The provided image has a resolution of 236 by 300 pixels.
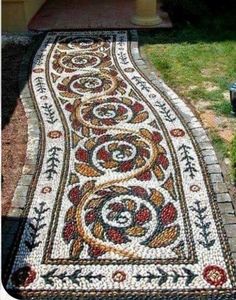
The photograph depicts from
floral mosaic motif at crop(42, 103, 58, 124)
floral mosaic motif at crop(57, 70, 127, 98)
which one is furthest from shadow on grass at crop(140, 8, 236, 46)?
floral mosaic motif at crop(42, 103, 58, 124)

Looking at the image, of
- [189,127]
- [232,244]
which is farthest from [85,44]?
[232,244]

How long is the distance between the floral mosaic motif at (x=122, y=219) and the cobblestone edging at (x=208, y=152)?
17.4 inches

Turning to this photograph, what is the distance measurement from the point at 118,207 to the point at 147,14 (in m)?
5.62

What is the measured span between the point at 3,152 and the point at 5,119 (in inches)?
31.3

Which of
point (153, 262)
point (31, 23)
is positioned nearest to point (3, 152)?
point (153, 262)

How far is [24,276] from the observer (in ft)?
10.4

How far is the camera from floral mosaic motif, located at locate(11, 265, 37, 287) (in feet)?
10.2

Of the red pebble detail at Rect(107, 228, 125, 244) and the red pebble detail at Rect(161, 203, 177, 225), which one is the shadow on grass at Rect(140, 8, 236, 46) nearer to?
the red pebble detail at Rect(161, 203, 177, 225)

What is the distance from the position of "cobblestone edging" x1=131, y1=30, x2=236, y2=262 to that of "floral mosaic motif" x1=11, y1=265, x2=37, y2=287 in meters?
1.53

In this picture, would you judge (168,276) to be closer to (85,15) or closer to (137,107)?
(137,107)

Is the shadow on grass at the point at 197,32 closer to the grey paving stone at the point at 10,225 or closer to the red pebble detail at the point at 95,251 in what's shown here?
the grey paving stone at the point at 10,225

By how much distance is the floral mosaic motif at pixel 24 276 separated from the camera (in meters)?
3.11

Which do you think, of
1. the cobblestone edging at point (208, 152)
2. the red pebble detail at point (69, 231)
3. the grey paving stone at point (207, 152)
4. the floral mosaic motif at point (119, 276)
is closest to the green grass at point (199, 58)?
the cobblestone edging at point (208, 152)

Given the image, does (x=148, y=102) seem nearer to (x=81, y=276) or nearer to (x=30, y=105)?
(x=30, y=105)
